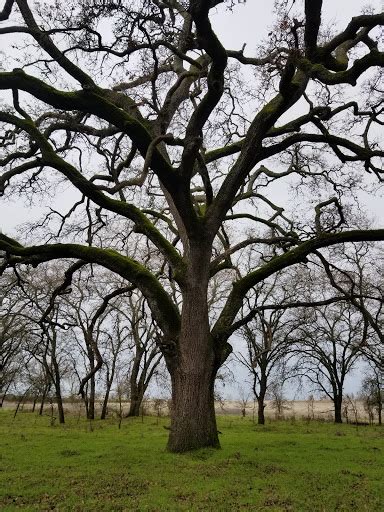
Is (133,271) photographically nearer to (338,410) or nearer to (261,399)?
(261,399)

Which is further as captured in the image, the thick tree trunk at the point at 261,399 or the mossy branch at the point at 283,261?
the thick tree trunk at the point at 261,399

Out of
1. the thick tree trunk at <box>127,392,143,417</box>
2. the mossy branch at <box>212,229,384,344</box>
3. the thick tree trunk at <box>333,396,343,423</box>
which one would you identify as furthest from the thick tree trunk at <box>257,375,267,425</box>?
the mossy branch at <box>212,229,384,344</box>

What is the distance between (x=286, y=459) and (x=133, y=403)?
20.4 m

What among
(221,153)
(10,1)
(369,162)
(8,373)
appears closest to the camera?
(10,1)

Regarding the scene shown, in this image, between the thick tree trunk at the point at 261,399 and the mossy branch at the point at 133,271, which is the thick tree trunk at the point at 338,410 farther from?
the mossy branch at the point at 133,271

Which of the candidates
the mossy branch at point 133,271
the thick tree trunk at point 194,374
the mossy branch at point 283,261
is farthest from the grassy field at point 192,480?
the mossy branch at point 133,271

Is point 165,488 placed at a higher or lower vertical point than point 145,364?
lower

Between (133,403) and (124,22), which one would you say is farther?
(133,403)

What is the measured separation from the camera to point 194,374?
9.23m

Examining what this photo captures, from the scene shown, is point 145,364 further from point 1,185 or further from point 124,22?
point 124,22

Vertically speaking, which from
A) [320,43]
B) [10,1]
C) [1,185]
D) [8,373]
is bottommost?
[8,373]

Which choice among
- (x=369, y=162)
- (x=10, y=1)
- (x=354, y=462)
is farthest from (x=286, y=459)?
(x=10, y=1)

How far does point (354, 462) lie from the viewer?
9.24 metres

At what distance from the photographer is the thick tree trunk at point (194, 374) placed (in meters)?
8.95
